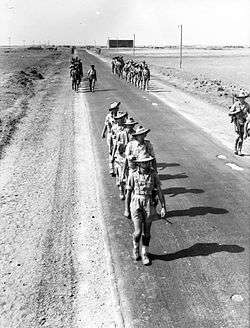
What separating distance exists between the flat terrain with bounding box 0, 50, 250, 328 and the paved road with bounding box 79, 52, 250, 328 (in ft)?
0.07

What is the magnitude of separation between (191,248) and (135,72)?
2968 centimetres

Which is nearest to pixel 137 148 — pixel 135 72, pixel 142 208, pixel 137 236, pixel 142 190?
pixel 142 190

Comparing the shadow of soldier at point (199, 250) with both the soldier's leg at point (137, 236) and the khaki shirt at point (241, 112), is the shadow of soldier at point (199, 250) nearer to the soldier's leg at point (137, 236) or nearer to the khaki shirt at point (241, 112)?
the soldier's leg at point (137, 236)

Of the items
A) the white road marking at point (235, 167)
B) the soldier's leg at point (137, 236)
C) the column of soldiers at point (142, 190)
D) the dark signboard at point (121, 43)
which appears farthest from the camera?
the dark signboard at point (121, 43)

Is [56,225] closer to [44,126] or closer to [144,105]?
[44,126]

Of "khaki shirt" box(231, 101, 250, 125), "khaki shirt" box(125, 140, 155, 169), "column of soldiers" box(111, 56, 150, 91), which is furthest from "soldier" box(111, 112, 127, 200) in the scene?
"column of soldiers" box(111, 56, 150, 91)

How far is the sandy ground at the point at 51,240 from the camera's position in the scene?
678 centimetres

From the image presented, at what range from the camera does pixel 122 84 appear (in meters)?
38.1

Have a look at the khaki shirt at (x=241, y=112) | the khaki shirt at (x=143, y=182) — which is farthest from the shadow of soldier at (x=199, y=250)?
the khaki shirt at (x=241, y=112)

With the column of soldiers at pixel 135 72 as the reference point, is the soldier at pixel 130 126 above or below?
below

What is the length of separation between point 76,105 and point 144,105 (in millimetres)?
4120

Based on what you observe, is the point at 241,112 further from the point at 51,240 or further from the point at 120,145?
the point at 51,240

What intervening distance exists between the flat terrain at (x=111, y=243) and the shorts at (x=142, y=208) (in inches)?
37.0

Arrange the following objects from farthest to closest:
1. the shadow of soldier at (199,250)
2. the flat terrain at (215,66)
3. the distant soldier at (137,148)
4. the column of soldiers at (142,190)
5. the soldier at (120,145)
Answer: the flat terrain at (215,66) < the soldier at (120,145) < the shadow of soldier at (199,250) < the distant soldier at (137,148) < the column of soldiers at (142,190)
